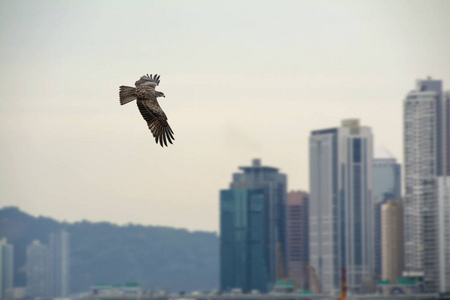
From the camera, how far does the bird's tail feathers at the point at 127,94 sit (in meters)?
46.8

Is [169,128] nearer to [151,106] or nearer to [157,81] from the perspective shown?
[151,106]

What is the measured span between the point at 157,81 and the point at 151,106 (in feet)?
11.2

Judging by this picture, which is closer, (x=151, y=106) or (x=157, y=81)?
(x=151, y=106)

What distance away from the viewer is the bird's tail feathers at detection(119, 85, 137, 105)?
46781mm

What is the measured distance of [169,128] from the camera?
46281 mm

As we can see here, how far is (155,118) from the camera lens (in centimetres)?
4656

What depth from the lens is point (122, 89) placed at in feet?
156

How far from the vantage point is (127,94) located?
156 ft

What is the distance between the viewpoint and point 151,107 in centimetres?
4669

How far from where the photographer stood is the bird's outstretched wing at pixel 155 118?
151 feet

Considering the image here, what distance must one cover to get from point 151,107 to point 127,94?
1.30 metres

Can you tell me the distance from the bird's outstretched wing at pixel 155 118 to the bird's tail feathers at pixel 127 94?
0.57 metres

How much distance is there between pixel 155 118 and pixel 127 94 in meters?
1.66

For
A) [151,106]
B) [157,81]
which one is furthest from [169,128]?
[157,81]
